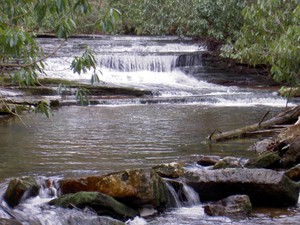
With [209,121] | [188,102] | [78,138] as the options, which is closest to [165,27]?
[188,102]

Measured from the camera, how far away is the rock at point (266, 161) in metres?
9.68

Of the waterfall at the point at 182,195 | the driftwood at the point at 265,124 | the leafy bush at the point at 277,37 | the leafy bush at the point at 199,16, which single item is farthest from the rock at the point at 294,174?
the leafy bush at the point at 199,16

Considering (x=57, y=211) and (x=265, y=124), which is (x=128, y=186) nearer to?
(x=57, y=211)

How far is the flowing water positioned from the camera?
352 inches

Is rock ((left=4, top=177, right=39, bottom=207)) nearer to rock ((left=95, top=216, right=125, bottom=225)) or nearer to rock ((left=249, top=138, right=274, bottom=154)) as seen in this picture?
rock ((left=95, top=216, right=125, bottom=225))

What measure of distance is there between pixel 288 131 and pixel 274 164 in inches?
37.4

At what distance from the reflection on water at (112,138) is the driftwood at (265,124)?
1.12 ft

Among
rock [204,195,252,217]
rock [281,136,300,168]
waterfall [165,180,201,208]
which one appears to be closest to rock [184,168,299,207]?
waterfall [165,180,201,208]

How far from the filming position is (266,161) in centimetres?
982

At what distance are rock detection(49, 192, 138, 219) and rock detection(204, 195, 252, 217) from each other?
110cm

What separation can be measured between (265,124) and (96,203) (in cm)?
604

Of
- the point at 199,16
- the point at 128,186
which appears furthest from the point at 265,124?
the point at 199,16

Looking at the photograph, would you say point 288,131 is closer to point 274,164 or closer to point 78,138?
point 274,164

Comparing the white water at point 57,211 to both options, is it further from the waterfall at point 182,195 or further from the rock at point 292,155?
the rock at point 292,155
